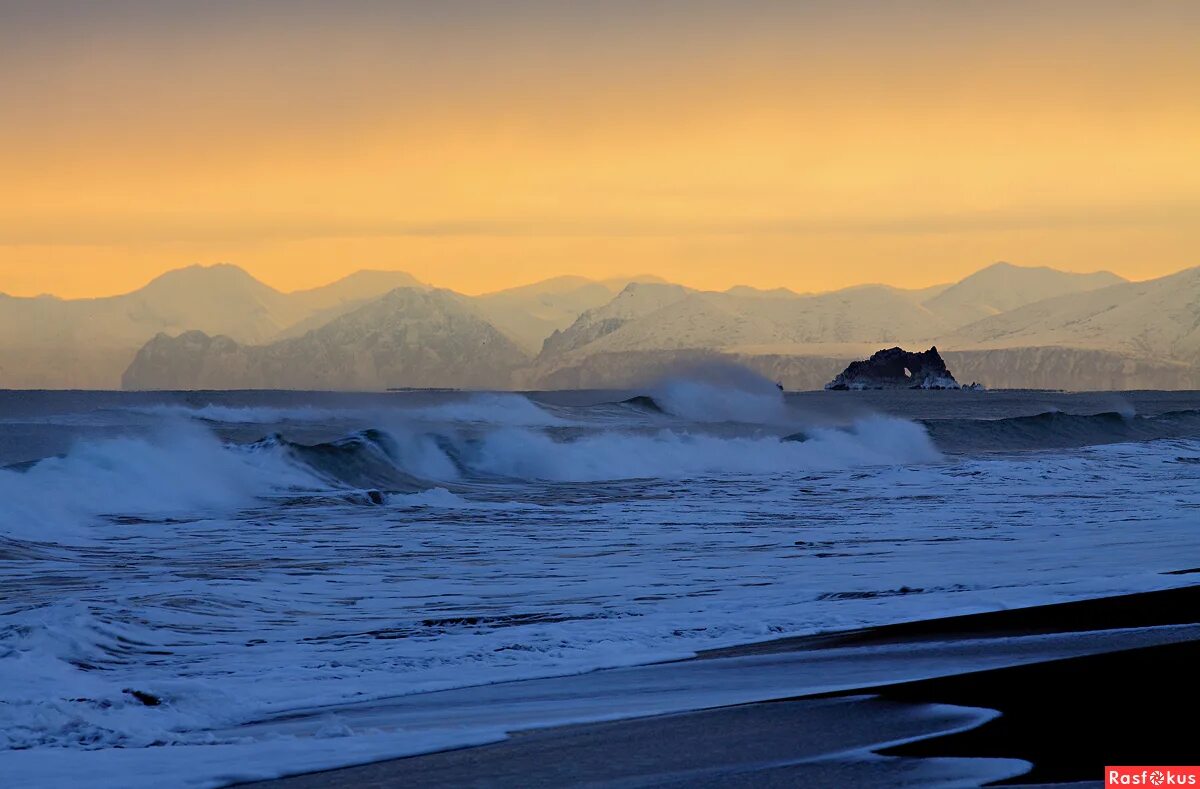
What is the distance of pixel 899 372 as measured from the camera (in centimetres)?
17825

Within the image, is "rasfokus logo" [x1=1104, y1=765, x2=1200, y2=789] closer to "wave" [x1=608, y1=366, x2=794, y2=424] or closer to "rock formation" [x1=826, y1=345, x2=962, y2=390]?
"wave" [x1=608, y1=366, x2=794, y2=424]

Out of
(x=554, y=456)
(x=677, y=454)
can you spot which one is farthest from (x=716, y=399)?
(x=554, y=456)

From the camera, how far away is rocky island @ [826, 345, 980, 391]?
176000mm

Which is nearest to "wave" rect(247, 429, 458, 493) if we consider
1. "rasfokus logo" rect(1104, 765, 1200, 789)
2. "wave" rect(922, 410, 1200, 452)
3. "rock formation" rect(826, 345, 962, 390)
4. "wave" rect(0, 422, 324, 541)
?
"wave" rect(0, 422, 324, 541)

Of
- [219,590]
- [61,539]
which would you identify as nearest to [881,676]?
[219,590]

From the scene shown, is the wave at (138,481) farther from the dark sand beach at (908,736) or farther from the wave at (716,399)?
the wave at (716,399)

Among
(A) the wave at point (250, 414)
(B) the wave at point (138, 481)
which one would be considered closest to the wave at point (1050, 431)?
(A) the wave at point (250, 414)

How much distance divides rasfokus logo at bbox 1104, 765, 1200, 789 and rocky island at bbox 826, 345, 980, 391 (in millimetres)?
172661

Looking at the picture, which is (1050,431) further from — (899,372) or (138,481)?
(899,372)

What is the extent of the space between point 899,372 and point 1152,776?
582 ft

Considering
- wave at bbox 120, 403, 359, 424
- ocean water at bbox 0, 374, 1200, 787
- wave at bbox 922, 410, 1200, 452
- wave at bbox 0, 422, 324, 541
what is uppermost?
wave at bbox 120, 403, 359, 424

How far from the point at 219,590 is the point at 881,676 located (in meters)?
5.53

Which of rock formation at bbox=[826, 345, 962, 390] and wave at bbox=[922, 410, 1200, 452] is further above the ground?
rock formation at bbox=[826, 345, 962, 390]

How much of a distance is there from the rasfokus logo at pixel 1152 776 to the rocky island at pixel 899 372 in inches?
6798
